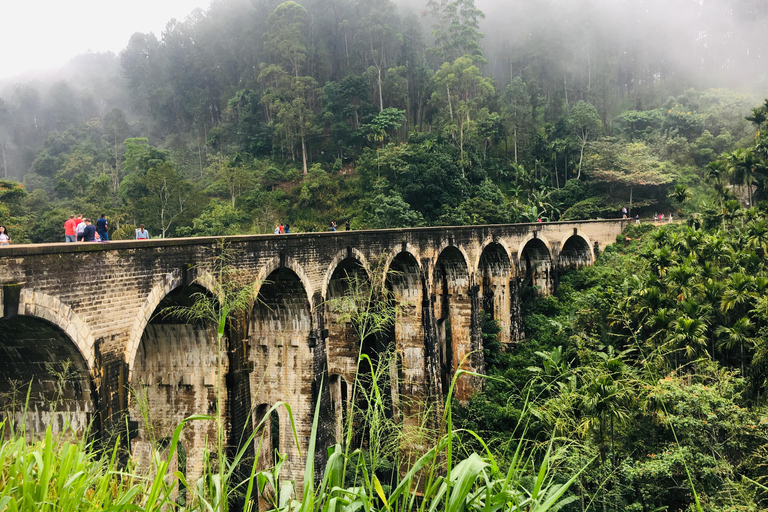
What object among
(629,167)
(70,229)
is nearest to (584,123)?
(629,167)

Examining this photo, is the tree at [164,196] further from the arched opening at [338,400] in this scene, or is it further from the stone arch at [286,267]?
the stone arch at [286,267]

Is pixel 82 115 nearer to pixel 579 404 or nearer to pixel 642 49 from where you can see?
pixel 642 49

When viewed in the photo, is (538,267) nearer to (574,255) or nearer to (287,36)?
(574,255)

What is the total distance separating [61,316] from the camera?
18.4 feet

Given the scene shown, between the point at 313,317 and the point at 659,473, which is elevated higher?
the point at 313,317

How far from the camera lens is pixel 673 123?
43.8 meters

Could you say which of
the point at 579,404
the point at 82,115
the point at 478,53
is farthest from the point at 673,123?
the point at 82,115

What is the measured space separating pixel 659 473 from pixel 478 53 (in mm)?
48559

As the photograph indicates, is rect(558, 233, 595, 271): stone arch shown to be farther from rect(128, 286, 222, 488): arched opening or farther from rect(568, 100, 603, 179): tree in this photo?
rect(128, 286, 222, 488): arched opening

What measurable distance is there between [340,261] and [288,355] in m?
2.50

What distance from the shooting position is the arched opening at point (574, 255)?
92.7 feet

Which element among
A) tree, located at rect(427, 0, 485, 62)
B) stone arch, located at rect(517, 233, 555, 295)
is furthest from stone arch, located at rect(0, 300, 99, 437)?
tree, located at rect(427, 0, 485, 62)

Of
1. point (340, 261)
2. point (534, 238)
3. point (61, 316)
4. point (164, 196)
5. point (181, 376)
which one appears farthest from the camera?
point (164, 196)

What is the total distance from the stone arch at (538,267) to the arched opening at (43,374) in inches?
862
